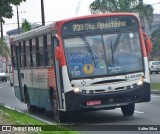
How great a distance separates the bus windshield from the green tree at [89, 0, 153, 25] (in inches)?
1433

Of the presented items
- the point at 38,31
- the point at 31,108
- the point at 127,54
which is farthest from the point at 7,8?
the point at 127,54

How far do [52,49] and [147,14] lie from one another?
121 ft

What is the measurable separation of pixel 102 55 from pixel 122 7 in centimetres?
3721

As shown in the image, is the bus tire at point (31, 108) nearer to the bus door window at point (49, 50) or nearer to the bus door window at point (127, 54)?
the bus door window at point (49, 50)

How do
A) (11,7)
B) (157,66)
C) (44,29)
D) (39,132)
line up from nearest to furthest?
1. (39,132)
2. (44,29)
3. (11,7)
4. (157,66)

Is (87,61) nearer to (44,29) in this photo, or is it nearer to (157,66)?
(44,29)

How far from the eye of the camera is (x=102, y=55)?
17125 millimetres

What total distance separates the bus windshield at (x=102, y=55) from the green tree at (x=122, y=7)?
3639 centimetres

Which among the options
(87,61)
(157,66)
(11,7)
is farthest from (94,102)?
(157,66)

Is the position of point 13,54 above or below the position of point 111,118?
above

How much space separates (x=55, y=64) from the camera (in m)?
17.6

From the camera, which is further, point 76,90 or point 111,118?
point 111,118

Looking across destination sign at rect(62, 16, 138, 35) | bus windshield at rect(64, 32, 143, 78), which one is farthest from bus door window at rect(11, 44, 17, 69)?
bus windshield at rect(64, 32, 143, 78)

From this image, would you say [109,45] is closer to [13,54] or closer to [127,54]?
[127,54]
